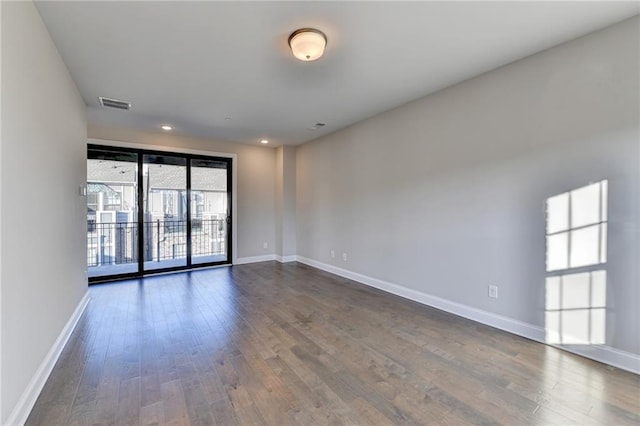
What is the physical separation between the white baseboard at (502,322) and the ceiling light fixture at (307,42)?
292cm

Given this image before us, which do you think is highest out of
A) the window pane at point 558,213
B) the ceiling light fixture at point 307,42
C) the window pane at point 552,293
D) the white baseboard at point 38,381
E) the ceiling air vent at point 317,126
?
the ceiling air vent at point 317,126

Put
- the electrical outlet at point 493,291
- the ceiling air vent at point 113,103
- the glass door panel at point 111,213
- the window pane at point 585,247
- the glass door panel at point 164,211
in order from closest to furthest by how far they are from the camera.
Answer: the window pane at point 585,247, the electrical outlet at point 493,291, the ceiling air vent at point 113,103, the glass door panel at point 111,213, the glass door panel at point 164,211

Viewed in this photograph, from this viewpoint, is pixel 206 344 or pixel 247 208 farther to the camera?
pixel 247 208

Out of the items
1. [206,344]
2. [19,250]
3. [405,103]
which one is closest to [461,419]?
[206,344]

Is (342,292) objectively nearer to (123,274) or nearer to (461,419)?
(461,419)

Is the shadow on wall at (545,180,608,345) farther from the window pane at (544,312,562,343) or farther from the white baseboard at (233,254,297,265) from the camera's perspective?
the white baseboard at (233,254,297,265)

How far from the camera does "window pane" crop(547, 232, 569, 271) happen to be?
93.0 inches

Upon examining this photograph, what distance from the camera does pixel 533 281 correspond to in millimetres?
2541

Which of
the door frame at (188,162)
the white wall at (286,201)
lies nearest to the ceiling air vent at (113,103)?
the door frame at (188,162)

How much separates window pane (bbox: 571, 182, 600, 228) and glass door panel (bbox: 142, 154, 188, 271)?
5.48m

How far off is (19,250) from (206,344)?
1472mm

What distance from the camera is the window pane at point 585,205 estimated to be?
7.22 feet

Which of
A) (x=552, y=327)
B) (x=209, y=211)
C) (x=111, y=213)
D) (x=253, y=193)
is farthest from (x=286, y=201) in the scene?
(x=552, y=327)

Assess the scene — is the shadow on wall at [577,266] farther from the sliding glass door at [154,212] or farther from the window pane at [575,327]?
the sliding glass door at [154,212]
